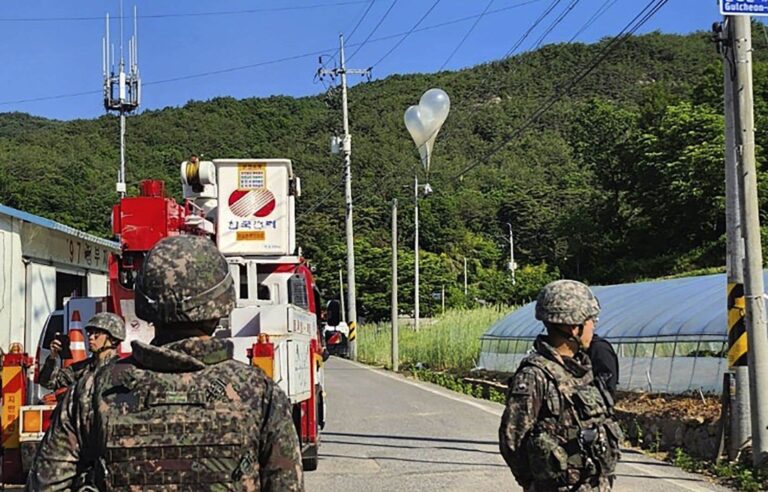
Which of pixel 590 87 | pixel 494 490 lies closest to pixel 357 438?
pixel 494 490

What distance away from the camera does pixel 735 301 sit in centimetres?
1041

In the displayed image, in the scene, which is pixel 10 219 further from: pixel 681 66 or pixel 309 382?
pixel 681 66

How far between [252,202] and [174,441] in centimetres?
770

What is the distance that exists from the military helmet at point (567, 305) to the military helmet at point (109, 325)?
375 centimetres

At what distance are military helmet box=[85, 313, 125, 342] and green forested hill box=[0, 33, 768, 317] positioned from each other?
33.4m

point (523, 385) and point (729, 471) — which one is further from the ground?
point (523, 385)

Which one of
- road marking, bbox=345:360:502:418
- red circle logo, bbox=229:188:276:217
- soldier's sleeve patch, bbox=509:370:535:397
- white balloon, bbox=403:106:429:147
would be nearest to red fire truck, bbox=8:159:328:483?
red circle logo, bbox=229:188:276:217

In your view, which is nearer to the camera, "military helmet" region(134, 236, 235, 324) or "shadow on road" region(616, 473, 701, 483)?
"military helmet" region(134, 236, 235, 324)

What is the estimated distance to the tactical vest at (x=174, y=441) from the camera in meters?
2.63

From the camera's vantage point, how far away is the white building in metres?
15.5

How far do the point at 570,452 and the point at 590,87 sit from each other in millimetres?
117323

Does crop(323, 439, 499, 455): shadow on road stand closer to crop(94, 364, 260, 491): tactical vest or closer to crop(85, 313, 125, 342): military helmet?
crop(85, 313, 125, 342): military helmet

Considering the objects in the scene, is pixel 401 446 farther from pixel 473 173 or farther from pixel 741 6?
pixel 473 173

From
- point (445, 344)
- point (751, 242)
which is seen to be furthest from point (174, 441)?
point (445, 344)
